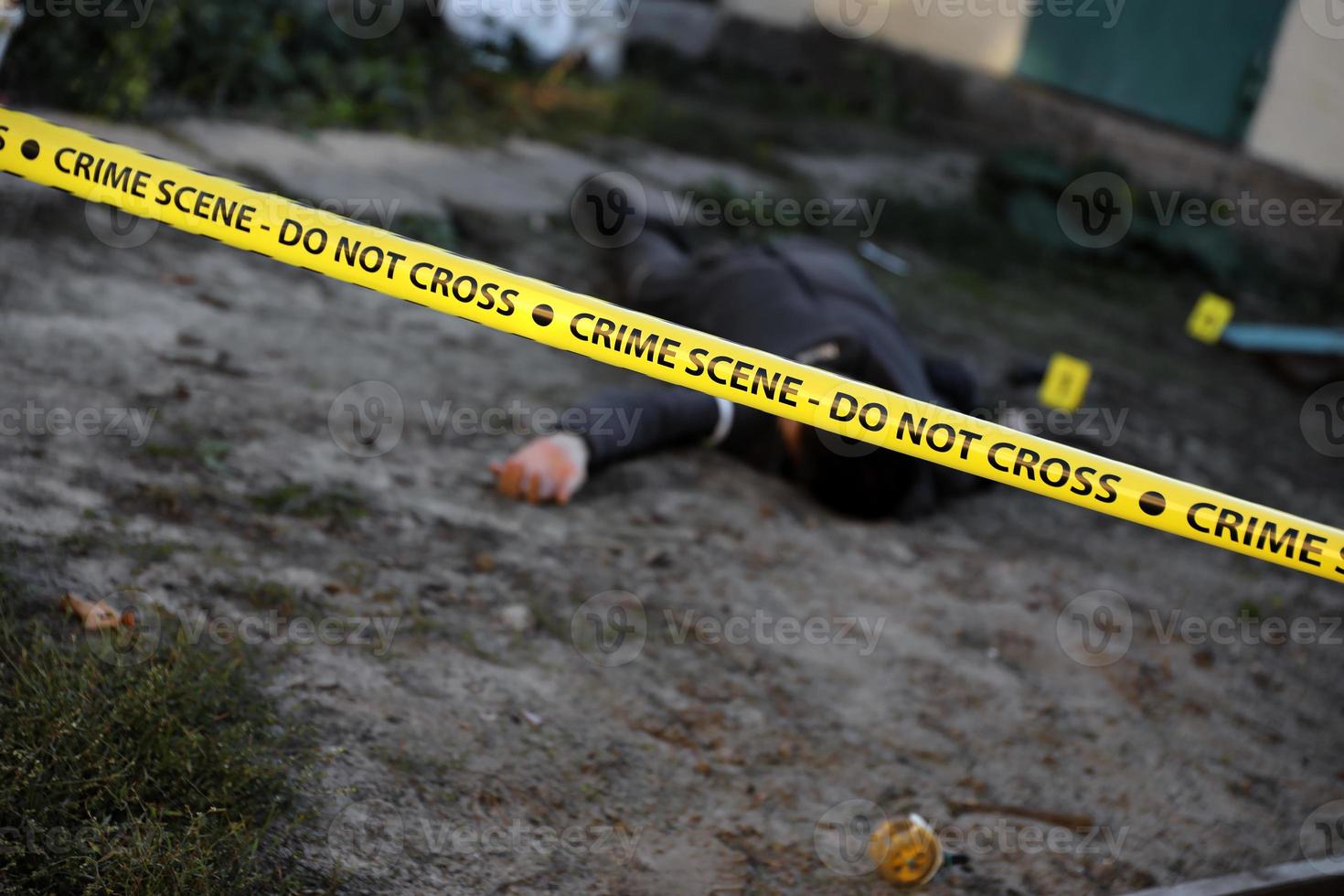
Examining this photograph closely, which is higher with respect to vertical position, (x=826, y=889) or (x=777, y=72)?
(x=777, y=72)

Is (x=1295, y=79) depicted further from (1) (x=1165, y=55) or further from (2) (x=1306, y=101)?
(1) (x=1165, y=55)

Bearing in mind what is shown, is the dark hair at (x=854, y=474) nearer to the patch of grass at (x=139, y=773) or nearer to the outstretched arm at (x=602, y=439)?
the outstretched arm at (x=602, y=439)

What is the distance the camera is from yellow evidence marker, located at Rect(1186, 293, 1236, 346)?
579 cm

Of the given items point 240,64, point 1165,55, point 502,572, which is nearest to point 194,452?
point 502,572

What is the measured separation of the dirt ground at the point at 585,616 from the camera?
211 cm

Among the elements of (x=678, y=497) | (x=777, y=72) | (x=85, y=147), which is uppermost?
(x=777, y=72)

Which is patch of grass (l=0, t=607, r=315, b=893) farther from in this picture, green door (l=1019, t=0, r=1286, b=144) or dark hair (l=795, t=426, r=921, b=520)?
green door (l=1019, t=0, r=1286, b=144)

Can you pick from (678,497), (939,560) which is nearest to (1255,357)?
(939,560)

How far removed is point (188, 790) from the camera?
179 centimetres

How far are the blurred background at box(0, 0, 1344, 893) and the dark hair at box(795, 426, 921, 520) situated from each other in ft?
0.24

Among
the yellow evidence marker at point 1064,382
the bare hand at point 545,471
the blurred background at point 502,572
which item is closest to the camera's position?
the blurred background at point 502,572

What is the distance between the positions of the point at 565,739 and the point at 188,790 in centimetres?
67

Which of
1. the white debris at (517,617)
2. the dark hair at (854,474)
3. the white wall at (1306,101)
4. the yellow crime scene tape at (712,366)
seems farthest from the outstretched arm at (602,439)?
the white wall at (1306,101)

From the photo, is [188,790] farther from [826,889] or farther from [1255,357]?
[1255,357]
